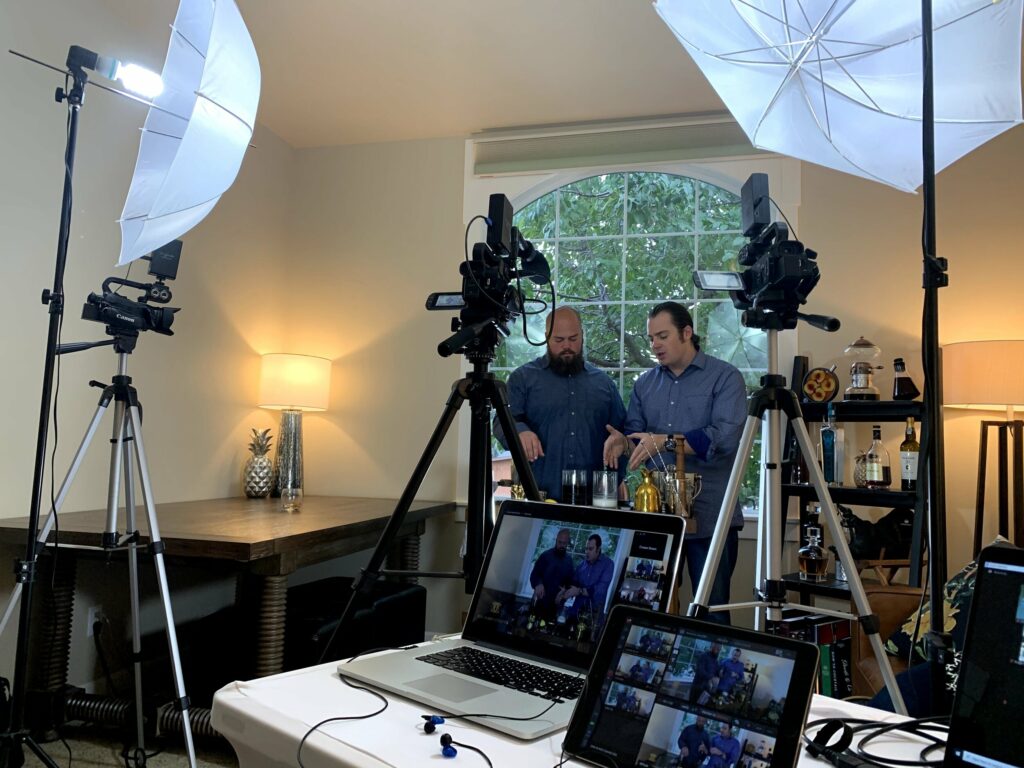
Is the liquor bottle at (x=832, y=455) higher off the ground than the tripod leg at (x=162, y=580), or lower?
higher

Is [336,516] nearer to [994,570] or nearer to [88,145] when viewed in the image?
[88,145]

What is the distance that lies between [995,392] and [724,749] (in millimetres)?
2703

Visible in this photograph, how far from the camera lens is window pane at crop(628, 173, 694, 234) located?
3598 mm

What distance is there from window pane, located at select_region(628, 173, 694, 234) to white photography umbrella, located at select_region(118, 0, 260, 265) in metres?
2.28

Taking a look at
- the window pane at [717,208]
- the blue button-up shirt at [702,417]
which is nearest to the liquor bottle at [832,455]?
the blue button-up shirt at [702,417]

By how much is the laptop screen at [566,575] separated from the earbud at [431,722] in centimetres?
24

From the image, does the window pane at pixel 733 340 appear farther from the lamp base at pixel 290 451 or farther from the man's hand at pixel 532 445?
the lamp base at pixel 290 451

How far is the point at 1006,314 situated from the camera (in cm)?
307

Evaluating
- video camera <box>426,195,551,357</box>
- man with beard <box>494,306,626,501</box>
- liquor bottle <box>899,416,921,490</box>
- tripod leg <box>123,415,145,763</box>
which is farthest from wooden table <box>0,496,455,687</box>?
liquor bottle <box>899,416,921,490</box>

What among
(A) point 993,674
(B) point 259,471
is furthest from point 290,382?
(A) point 993,674

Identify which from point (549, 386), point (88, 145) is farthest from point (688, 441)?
point (88, 145)

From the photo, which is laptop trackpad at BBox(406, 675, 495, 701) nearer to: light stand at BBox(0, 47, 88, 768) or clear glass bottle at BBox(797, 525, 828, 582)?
light stand at BBox(0, 47, 88, 768)

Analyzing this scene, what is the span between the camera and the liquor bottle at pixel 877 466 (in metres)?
2.84

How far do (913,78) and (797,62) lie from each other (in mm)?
272
